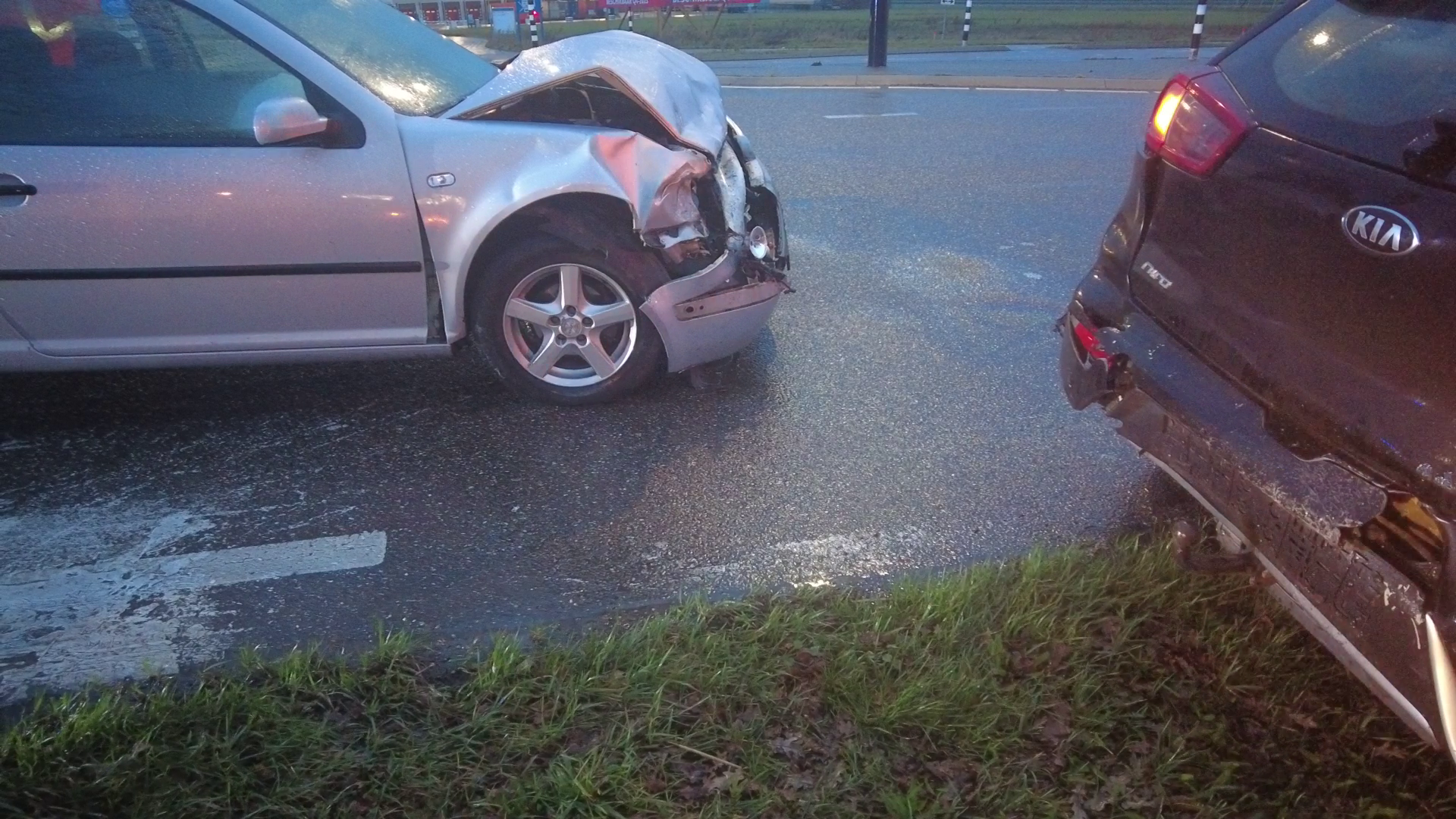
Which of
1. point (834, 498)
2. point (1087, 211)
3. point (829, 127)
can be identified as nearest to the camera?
point (834, 498)

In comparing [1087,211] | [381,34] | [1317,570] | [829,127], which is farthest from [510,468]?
[829,127]

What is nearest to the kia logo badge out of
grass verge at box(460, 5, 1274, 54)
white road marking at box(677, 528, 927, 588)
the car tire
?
white road marking at box(677, 528, 927, 588)

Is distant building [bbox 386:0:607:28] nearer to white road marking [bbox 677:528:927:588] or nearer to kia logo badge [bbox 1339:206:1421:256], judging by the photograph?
white road marking [bbox 677:528:927:588]

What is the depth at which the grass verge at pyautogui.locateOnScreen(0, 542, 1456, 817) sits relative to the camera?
2.24 m

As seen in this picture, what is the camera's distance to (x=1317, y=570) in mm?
2119

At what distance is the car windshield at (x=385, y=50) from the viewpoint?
3.87 metres

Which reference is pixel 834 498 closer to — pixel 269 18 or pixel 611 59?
pixel 611 59

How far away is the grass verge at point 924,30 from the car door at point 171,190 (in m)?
17.7

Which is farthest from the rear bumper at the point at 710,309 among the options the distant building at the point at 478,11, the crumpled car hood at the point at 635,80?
the distant building at the point at 478,11

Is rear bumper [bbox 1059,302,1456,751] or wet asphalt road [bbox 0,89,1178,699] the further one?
wet asphalt road [bbox 0,89,1178,699]

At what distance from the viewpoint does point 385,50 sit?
4230 mm

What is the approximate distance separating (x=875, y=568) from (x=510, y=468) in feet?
4.42

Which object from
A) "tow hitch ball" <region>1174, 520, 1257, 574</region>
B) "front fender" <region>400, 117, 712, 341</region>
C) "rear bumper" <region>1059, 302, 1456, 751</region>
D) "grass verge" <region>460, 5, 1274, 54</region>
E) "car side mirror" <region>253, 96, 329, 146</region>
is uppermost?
"car side mirror" <region>253, 96, 329, 146</region>

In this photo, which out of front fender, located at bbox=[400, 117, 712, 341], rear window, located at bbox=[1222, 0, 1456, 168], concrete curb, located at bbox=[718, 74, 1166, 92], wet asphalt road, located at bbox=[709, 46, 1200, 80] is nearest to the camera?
rear window, located at bbox=[1222, 0, 1456, 168]
